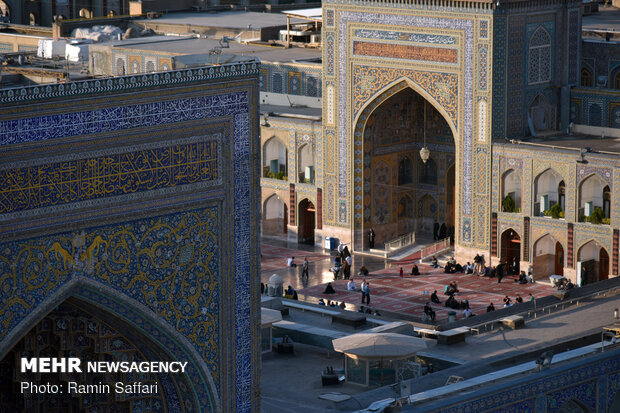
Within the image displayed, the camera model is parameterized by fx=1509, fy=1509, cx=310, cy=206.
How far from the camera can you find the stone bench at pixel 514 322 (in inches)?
944

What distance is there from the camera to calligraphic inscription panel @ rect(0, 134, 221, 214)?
1534cm

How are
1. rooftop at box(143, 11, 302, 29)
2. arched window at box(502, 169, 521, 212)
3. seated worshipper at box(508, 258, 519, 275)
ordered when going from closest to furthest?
1. seated worshipper at box(508, 258, 519, 275)
2. arched window at box(502, 169, 521, 212)
3. rooftop at box(143, 11, 302, 29)

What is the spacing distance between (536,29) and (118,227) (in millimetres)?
19715

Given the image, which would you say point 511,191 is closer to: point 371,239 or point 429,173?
point 429,173

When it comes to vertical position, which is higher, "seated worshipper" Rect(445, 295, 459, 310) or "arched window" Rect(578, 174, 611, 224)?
"arched window" Rect(578, 174, 611, 224)

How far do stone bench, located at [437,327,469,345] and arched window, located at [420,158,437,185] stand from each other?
1390 centimetres

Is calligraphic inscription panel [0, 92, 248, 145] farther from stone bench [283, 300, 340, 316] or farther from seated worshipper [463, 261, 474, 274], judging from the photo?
seated worshipper [463, 261, 474, 274]

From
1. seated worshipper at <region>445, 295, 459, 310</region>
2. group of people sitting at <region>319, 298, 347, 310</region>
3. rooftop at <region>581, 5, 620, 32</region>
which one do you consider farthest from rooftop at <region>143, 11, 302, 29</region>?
seated worshipper at <region>445, 295, 459, 310</region>

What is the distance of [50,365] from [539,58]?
20.3 metres

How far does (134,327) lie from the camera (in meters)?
16.5

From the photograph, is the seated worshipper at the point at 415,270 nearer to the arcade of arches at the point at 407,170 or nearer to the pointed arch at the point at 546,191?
the arcade of arches at the point at 407,170

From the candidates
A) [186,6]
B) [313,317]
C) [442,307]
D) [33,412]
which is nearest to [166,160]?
[33,412]

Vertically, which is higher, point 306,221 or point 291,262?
point 306,221

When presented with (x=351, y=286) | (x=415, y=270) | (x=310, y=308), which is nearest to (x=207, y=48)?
(x=415, y=270)
